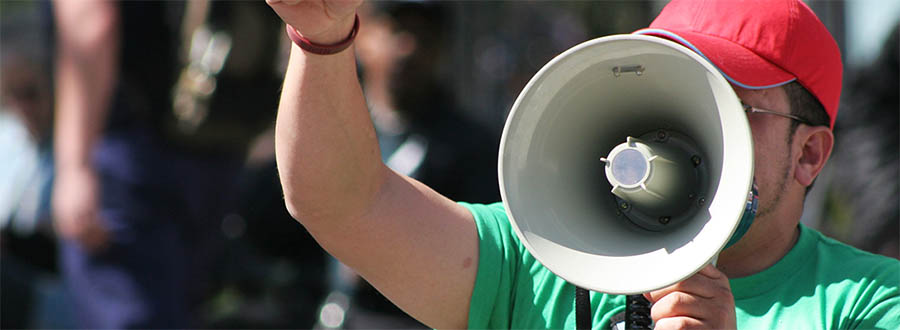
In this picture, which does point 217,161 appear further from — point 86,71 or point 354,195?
point 354,195

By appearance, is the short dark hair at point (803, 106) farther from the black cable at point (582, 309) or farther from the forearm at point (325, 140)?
the forearm at point (325, 140)

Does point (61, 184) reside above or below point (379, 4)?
below

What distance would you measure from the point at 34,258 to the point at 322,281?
4.96 ft

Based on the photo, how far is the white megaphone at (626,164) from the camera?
159cm

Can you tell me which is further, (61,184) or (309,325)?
Result: (309,325)

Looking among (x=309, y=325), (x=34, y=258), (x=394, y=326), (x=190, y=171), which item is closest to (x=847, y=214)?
(x=394, y=326)

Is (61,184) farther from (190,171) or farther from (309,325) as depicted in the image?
(309,325)

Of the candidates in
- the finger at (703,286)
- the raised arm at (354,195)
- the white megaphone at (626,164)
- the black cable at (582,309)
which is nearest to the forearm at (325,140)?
the raised arm at (354,195)

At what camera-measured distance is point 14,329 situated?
17.4ft

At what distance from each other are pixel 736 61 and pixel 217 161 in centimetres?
235

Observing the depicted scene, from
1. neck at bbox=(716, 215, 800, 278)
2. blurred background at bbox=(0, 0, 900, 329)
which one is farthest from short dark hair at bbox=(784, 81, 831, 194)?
blurred background at bbox=(0, 0, 900, 329)

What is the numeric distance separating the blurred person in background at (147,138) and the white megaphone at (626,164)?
201 cm

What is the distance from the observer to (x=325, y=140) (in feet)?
5.53

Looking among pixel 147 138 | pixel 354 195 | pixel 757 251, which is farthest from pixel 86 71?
pixel 757 251
